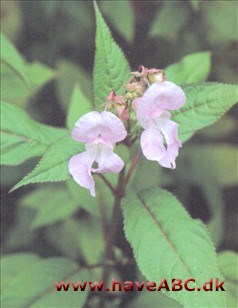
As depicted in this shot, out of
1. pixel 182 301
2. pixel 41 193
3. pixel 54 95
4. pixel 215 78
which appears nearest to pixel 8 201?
pixel 41 193

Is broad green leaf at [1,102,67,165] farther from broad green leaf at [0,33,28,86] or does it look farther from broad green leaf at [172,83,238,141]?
broad green leaf at [172,83,238,141]

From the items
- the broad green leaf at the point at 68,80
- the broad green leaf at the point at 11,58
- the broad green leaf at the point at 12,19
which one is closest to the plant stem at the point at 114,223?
the broad green leaf at the point at 11,58

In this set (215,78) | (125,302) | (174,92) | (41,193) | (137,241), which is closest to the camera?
(174,92)

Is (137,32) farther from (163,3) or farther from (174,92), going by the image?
(174,92)

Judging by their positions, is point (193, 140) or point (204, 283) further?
point (193, 140)

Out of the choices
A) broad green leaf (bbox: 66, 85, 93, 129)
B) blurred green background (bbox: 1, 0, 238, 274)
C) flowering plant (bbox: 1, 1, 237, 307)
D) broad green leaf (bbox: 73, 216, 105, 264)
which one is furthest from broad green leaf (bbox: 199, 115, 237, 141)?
broad green leaf (bbox: 66, 85, 93, 129)

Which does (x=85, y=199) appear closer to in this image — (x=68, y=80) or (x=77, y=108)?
(x=77, y=108)
